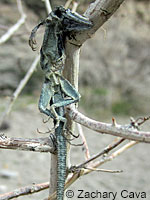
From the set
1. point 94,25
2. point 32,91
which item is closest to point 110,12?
point 94,25

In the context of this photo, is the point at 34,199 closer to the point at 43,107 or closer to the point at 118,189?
the point at 118,189

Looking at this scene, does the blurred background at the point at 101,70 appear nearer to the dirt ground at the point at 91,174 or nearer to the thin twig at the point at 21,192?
the dirt ground at the point at 91,174

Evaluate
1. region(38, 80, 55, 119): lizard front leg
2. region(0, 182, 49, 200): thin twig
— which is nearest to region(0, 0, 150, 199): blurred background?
region(0, 182, 49, 200): thin twig

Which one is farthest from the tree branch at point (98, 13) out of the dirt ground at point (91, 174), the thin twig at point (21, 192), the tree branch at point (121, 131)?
the dirt ground at point (91, 174)

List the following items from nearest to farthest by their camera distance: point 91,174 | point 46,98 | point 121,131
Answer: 1. point 121,131
2. point 46,98
3. point 91,174

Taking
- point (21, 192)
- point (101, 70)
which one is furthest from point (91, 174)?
point (101, 70)

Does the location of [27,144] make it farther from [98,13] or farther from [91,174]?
[91,174]

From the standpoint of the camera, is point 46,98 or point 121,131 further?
point 46,98
